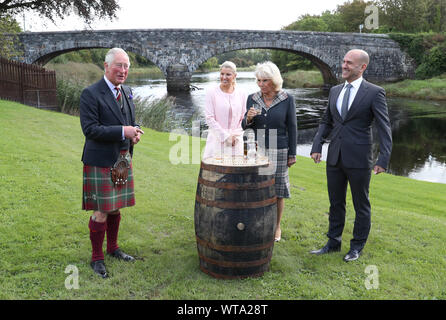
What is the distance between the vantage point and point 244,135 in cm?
421

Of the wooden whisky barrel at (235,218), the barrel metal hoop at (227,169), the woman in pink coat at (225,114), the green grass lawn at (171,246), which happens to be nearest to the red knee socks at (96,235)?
the green grass lawn at (171,246)

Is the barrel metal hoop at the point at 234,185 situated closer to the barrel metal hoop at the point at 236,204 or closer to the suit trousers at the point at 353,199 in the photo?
the barrel metal hoop at the point at 236,204

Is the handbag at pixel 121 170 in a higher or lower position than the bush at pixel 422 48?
lower

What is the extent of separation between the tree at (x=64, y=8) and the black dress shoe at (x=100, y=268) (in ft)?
60.6

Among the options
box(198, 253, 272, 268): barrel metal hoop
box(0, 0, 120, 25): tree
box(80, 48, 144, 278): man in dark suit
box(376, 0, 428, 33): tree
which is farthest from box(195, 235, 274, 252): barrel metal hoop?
box(376, 0, 428, 33): tree

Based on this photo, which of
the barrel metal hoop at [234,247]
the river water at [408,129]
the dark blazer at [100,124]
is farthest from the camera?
the river water at [408,129]

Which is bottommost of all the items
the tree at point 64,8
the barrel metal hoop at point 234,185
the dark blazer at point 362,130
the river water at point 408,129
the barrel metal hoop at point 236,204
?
the river water at point 408,129

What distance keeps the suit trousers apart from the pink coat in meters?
1.06

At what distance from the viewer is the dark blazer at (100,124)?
3186 mm

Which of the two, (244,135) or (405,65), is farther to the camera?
(405,65)

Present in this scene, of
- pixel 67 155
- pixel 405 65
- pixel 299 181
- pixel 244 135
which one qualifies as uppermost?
pixel 405 65
